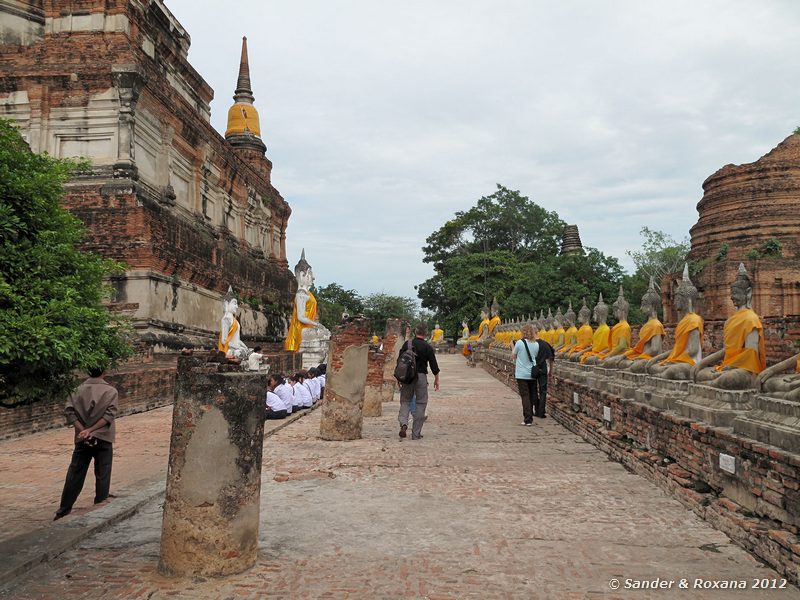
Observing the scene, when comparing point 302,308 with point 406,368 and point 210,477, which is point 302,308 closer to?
point 406,368

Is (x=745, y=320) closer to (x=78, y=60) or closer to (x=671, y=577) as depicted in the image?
(x=671, y=577)

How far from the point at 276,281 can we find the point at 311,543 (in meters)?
25.0

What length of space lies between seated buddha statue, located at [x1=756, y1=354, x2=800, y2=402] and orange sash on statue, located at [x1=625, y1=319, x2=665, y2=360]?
11.0 ft

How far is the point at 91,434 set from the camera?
18.3 ft

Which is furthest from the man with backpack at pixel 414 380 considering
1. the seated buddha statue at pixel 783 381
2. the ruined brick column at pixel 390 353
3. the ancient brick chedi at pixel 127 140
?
the ancient brick chedi at pixel 127 140

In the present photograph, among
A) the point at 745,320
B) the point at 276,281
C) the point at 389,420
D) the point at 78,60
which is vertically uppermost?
the point at 78,60

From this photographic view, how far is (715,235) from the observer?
30062 millimetres

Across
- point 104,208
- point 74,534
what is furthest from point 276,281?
point 74,534

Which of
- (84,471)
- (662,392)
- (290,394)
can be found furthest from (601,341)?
(84,471)

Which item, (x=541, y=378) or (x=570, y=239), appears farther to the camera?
(x=570, y=239)

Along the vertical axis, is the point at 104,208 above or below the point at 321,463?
above

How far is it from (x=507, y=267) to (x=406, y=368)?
40.4m

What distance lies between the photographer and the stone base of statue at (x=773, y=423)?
416cm

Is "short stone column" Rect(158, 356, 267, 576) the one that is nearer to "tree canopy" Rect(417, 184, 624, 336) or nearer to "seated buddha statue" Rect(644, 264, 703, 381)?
"seated buddha statue" Rect(644, 264, 703, 381)
